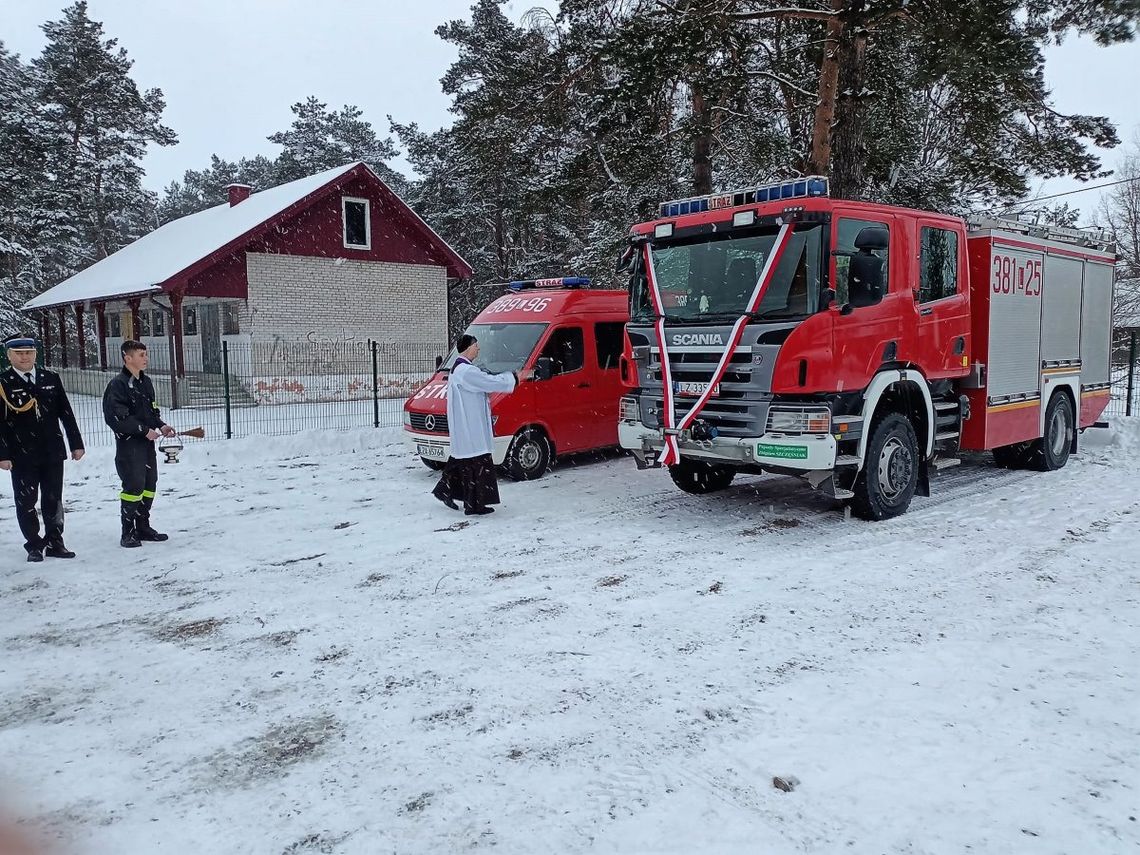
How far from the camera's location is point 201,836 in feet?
10.5

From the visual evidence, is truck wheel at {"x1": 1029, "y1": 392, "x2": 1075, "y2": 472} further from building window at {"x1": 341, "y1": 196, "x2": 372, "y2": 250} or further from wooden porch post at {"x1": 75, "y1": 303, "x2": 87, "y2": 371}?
wooden porch post at {"x1": 75, "y1": 303, "x2": 87, "y2": 371}

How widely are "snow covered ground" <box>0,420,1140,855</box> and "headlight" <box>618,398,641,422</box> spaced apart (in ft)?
3.48

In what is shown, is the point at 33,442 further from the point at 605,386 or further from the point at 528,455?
the point at 605,386

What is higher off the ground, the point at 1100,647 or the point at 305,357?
the point at 305,357

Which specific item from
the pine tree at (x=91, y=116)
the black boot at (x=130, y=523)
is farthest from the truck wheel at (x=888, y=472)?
the pine tree at (x=91, y=116)

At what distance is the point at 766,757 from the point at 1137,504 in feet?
23.5

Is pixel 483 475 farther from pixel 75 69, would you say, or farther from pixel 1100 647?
pixel 75 69

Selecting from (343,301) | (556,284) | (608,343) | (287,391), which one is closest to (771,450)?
(608,343)

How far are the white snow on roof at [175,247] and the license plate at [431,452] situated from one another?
46.5 ft

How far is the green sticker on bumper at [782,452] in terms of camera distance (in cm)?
730

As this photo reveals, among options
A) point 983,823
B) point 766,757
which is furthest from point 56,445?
point 983,823

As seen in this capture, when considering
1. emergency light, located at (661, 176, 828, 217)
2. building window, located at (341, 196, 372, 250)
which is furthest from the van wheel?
building window, located at (341, 196, 372, 250)

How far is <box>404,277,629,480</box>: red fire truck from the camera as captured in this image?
10422 mm

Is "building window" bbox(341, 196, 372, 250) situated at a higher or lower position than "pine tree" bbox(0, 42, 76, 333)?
lower
